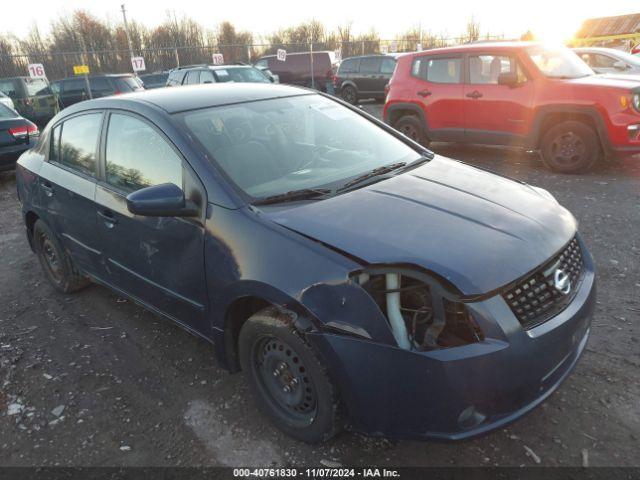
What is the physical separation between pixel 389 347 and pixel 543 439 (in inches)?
43.0

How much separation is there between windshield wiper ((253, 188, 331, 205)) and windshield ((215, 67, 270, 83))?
12572 millimetres

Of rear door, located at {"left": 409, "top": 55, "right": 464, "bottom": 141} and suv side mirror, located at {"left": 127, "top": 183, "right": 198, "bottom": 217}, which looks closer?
suv side mirror, located at {"left": 127, "top": 183, "right": 198, "bottom": 217}

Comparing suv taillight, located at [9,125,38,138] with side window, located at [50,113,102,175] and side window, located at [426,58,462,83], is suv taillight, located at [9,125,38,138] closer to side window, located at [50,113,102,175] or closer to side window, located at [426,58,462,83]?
side window, located at [50,113,102,175]

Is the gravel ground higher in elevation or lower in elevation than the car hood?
lower

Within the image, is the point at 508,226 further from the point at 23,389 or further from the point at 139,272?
the point at 23,389

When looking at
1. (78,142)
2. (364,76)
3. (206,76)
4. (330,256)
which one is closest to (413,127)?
(78,142)

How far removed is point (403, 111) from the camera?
897 cm

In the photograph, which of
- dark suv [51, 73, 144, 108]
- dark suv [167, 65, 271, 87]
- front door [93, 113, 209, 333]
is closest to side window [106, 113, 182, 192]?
front door [93, 113, 209, 333]

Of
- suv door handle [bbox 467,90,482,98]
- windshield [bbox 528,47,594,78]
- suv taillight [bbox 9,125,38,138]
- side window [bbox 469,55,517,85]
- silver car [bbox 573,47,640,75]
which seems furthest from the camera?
silver car [bbox 573,47,640,75]

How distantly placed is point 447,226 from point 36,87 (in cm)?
1646

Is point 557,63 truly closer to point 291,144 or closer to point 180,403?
point 291,144

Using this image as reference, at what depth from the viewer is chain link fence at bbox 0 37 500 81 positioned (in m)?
26.0

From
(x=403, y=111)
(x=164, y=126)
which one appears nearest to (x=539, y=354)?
(x=164, y=126)

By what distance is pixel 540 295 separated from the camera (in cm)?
213
